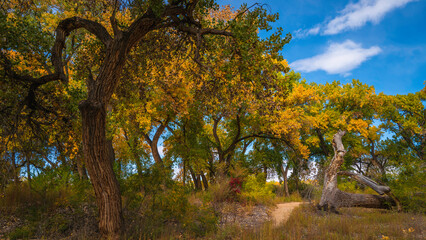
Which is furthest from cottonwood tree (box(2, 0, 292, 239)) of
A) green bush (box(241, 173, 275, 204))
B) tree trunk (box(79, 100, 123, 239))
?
green bush (box(241, 173, 275, 204))

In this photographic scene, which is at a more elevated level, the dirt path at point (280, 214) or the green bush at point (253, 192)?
the green bush at point (253, 192)

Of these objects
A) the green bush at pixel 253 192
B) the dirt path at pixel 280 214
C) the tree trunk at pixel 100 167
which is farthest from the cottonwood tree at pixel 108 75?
the green bush at pixel 253 192

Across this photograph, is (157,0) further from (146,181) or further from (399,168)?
(399,168)

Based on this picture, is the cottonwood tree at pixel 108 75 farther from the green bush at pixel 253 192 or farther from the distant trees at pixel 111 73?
the green bush at pixel 253 192

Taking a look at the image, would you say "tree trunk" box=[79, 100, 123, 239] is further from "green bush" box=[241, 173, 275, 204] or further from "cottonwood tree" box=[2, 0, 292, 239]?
"green bush" box=[241, 173, 275, 204]

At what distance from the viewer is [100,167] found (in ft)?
17.6

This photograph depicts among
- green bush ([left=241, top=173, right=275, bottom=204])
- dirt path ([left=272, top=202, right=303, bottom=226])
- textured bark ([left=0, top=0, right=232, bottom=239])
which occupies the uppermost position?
textured bark ([left=0, top=0, right=232, bottom=239])

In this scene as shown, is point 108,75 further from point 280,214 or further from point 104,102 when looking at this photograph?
point 280,214

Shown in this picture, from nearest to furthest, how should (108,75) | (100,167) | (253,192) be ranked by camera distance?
(100,167) → (108,75) → (253,192)

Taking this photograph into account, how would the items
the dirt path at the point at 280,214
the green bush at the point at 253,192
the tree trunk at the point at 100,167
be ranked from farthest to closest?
the green bush at the point at 253,192 → the dirt path at the point at 280,214 → the tree trunk at the point at 100,167

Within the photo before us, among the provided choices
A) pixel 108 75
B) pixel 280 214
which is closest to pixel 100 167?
pixel 108 75

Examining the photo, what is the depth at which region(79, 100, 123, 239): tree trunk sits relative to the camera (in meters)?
5.29

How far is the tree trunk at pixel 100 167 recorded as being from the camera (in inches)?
208

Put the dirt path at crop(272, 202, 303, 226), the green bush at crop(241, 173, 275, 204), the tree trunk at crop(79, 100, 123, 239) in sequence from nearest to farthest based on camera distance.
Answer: the tree trunk at crop(79, 100, 123, 239) < the dirt path at crop(272, 202, 303, 226) < the green bush at crop(241, 173, 275, 204)
